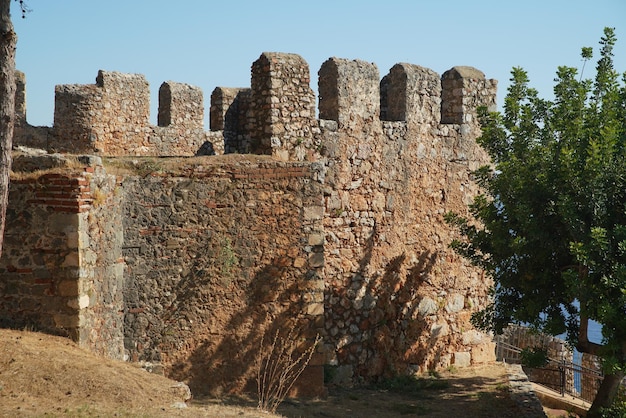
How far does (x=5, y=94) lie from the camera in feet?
27.2

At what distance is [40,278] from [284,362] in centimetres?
388

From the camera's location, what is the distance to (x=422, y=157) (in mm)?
15062

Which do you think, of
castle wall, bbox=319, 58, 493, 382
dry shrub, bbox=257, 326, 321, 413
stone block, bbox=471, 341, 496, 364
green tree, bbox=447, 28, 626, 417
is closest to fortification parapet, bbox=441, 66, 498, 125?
castle wall, bbox=319, 58, 493, 382

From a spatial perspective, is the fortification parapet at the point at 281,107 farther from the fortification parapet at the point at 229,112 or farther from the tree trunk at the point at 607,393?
the tree trunk at the point at 607,393

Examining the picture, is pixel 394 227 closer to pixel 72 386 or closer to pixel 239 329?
pixel 239 329

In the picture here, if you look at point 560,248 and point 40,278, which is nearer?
point 40,278

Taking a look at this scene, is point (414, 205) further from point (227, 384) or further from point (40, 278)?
point (40, 278)

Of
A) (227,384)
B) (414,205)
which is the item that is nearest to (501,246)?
(414,205)

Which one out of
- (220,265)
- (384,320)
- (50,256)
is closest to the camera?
(50,256)

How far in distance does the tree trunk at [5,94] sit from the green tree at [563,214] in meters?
7.32

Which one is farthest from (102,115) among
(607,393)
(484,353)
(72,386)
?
(607,393)

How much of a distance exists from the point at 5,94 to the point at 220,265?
4.07 meters

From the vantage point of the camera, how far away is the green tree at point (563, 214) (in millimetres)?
11570

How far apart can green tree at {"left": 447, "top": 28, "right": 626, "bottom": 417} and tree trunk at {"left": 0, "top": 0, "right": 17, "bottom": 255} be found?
7.32 m
